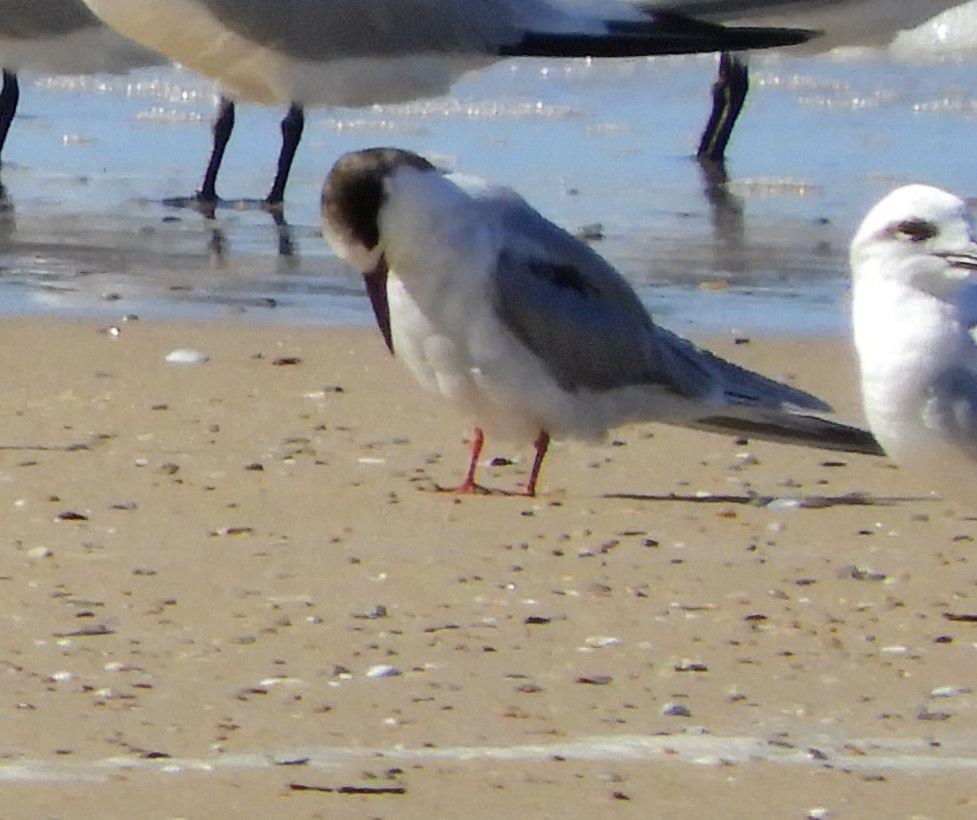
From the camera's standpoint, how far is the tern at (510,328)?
219 inches

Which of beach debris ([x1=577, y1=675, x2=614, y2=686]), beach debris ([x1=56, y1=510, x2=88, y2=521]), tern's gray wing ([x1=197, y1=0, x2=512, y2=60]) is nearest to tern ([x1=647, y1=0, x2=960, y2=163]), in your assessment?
tern's gray wing ([x1=197, y1=0, x2=512, y2=60])

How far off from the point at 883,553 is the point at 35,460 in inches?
66.8

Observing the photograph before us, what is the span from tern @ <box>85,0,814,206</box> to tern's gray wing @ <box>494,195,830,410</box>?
4309 mm

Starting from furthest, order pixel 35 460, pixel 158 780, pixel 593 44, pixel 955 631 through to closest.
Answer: pixel 593 44, pixel 35 460, pixel 955 631, pixel 158 780

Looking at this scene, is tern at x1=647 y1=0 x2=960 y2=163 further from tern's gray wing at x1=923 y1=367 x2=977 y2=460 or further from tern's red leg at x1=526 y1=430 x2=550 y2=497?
→ tern's gray wing at x1=923 y1=367 x2=977 y2=460

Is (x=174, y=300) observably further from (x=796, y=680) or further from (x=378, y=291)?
(x=796, y=680)

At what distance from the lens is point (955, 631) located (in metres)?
4.38

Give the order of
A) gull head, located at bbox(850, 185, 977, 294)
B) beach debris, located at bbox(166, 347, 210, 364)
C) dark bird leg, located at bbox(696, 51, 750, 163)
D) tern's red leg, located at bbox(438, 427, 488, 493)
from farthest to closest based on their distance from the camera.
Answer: dark bird leg, located at bbox(696, 51, 750, 163) → beach debris, located at bbox(166, 347, 210, 364) → tern's red leg, located at bbox(438, 427, 488, 493) → gull head, located at bbox(850, 185, 977, 294)

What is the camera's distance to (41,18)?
12211 millimetres

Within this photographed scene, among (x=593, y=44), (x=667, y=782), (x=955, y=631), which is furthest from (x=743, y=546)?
(x=593, y=44)

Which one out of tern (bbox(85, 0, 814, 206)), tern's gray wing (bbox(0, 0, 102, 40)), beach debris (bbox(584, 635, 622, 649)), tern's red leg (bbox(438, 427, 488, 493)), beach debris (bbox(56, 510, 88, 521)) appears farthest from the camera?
tern's gray wing (bbox(0, 0, 102, 40))

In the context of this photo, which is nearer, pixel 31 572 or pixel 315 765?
pixel 315 765

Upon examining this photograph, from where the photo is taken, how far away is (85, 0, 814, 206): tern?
1034 centimetres

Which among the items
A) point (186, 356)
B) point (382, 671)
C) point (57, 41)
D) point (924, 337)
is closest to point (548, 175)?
point (57, 41)
